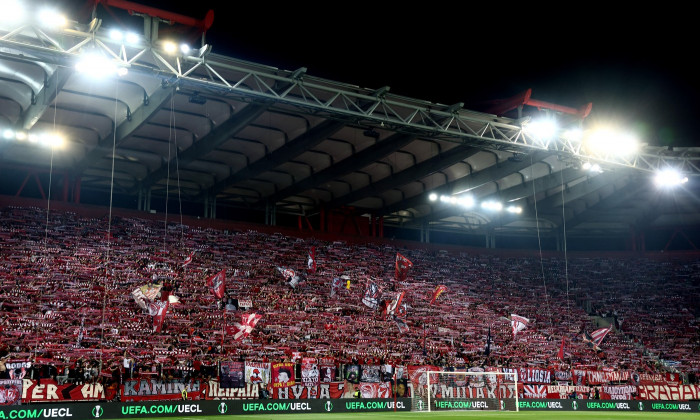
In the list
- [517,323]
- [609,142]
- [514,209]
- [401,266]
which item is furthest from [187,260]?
[514,209]

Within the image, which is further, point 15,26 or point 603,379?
point 603,379

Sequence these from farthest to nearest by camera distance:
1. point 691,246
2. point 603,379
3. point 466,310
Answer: point 691,246, point 466,310, point 603,379

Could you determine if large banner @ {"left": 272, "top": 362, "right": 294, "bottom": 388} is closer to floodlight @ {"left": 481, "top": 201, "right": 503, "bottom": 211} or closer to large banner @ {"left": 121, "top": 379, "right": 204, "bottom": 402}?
large banner @ {"left": 121, "top": 379, "right": 204, "bottom": 402}

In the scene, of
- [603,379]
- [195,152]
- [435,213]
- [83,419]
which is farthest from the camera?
[435,213]

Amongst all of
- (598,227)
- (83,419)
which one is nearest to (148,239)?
(83,419)

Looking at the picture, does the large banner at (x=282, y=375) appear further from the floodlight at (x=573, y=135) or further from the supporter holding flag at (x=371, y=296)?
the floodlight at (x=573, y=135)

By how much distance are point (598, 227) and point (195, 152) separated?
103ft

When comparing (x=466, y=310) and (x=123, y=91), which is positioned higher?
(x=123, y=91)

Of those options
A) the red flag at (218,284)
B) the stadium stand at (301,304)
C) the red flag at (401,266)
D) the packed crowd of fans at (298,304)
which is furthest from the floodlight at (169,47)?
the red flag at (401,266)

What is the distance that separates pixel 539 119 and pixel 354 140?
8.10 metres

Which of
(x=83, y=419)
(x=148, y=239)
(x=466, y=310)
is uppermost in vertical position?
(x=148, y=239)

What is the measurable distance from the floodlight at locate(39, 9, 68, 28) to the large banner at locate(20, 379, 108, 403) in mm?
11070

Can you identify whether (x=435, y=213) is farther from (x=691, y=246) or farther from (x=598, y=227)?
(x=691, y=246)

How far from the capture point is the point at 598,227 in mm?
48219
